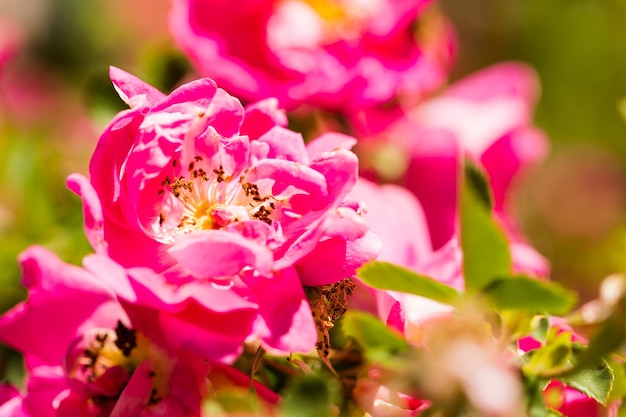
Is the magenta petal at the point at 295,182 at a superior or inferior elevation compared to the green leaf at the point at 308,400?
superior

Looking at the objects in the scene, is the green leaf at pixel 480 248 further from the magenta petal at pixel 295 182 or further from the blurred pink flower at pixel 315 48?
the blurred pink flower at pixel 315 48

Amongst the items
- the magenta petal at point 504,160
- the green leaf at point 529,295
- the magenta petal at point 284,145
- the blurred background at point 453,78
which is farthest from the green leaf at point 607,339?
the magenta petal at point 504,160

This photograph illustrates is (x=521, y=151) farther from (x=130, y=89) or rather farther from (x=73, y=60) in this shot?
(x=73, y=60)

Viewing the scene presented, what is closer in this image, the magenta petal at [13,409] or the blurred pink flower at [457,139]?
the magenta petal at [13,409]

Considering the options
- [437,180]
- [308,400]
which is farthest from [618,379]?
[437,180]

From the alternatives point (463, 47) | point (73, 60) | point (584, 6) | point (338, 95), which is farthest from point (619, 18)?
point (73, 60)

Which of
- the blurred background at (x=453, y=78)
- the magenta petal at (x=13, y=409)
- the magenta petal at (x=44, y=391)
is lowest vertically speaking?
the blurred background at (x=453, y=78)

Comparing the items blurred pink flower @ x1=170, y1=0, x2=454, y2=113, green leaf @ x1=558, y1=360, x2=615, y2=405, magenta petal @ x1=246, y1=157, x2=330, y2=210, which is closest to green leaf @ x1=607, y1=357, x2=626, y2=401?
green leaf @ x1=558, y1=360, x2=615, y2=405
